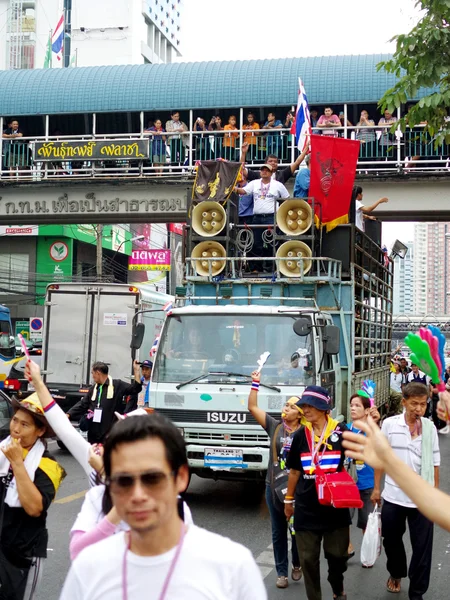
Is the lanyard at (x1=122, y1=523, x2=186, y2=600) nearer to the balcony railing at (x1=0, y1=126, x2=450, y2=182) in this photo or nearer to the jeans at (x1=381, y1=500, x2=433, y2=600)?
the jeans at (x1=381, y1=500, x2=433, y2=600)

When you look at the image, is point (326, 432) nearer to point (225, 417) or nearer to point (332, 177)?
point (225, 417)

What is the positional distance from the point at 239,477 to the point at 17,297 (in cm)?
3630

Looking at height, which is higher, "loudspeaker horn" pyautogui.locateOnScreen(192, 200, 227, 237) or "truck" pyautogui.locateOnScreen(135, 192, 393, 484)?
"loudspeaker horn" pyautogui.locateOnScreen(192, 200, 227, 237)

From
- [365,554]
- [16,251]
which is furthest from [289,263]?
[16,251]

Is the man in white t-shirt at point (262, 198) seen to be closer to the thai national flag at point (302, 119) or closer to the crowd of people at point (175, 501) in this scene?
the thai national flag at point (302, 119)

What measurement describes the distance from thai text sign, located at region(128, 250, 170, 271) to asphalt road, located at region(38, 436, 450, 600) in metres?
22.4

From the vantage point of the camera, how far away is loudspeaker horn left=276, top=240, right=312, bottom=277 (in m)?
10.6

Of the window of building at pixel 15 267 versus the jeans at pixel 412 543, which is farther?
the window of building at pixel 15 267

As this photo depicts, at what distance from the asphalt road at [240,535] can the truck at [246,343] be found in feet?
1.71

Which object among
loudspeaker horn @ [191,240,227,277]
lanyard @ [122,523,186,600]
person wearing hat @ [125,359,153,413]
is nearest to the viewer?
lanyard @ [122,523,186,600]

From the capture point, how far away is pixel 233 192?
11.8 metres

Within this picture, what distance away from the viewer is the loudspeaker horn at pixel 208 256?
431 inches

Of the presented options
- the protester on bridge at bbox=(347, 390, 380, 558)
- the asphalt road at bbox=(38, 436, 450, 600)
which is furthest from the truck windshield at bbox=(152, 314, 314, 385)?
the protester on bridge at bbox=(347, 390, 380, 558)

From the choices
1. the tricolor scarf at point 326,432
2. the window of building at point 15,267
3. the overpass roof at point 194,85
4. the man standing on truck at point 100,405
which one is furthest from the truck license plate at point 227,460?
the window of building at point 15,267
